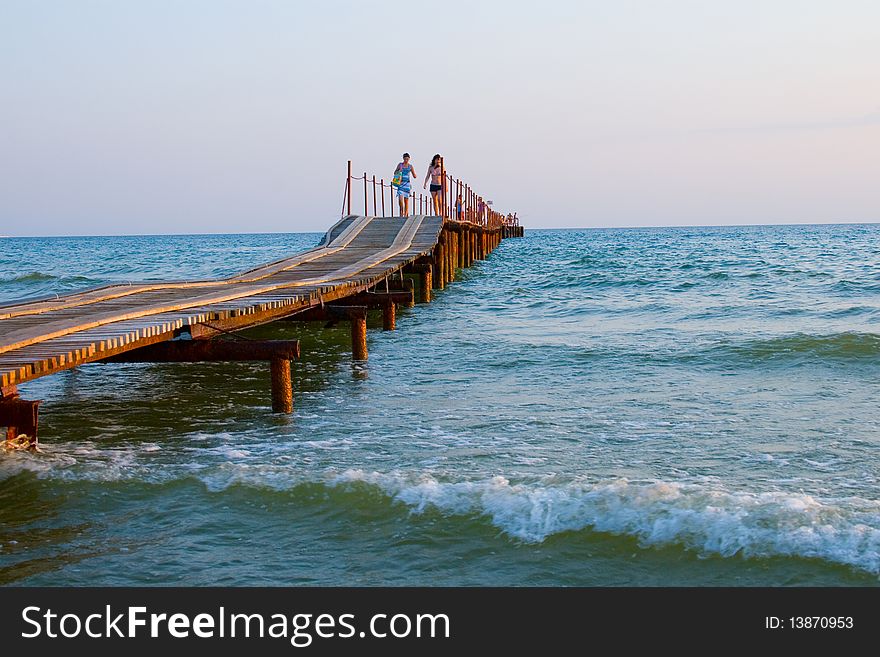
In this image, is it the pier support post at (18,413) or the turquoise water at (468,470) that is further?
the pier support post at (18,413)

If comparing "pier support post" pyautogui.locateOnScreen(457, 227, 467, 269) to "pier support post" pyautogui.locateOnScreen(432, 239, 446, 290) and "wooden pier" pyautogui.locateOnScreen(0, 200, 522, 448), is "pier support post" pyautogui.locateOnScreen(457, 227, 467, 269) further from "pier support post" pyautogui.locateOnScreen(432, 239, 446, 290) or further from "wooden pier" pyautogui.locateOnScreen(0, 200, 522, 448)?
"wooden pier" pyautogui.locateOnScreen(0, 200, 522, 448)

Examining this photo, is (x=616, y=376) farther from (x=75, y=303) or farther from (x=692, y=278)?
(x=692, y=278)

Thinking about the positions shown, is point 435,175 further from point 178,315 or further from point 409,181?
point 178,315

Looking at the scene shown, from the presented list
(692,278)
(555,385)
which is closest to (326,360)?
(555,385)

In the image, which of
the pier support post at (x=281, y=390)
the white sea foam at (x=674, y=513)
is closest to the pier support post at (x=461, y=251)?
the pier support post at (x=281, y=390)

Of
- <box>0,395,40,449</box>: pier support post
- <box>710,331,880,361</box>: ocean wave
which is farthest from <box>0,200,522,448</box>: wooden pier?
<box>710,331,880,361</box>: ocean wave

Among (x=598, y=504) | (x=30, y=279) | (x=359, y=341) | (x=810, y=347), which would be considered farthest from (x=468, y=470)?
(x=30, y=279)

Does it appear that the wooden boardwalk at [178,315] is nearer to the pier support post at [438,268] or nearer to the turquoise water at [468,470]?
the turquoise water at [468,470]

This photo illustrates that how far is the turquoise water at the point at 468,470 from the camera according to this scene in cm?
541

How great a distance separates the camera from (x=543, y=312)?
20484 mm

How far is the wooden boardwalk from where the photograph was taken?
689 cm

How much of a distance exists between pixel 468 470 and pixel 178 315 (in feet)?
10.9

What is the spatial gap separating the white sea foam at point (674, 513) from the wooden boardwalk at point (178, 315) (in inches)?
85.8
